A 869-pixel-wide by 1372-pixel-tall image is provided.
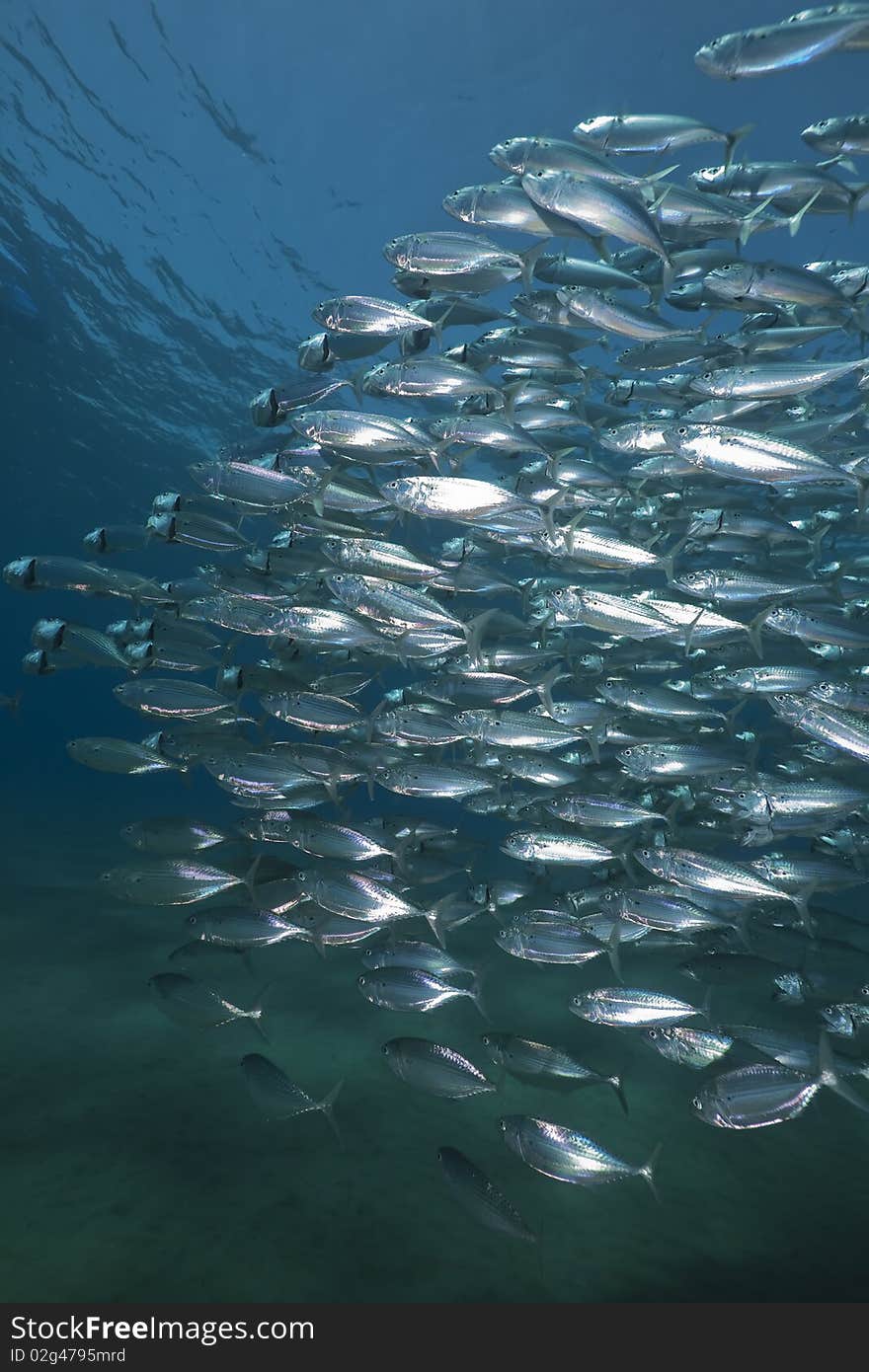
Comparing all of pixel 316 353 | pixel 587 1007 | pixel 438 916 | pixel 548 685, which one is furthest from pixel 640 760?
pixel 316 353

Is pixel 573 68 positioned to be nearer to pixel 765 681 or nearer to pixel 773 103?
pixel 773 103

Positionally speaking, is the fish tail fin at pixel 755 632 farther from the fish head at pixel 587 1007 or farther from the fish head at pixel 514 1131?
the fish head at pixel 514 1131

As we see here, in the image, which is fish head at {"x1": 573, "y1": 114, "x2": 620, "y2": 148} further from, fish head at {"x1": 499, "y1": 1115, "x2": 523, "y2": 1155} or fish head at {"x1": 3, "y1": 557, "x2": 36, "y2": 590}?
fish head at {"x1": 499, "y1": 1115, "x2": 523, "y2": 1155}

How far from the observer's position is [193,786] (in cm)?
1176

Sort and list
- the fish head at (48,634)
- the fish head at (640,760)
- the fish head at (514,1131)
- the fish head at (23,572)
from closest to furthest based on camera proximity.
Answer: the fish head at (514,1131), the fish head at (640,760), the fish head at (23,572), the fish head at (48,634)

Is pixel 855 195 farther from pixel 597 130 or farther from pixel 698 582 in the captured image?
pixel 698 582

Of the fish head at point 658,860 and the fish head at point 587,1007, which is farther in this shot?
the fish head at point 658,860

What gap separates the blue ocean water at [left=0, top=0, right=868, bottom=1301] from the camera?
3.88 m

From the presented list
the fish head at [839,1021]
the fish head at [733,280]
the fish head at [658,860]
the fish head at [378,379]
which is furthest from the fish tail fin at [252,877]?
the fish head at [733,280]

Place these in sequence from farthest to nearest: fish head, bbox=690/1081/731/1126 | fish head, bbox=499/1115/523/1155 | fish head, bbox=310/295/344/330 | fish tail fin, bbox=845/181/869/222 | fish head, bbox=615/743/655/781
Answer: fish head, bbox=615/743/655/781
fish head, bbox=310/295/344/330
fish tail fin, bbox=845/181/869/222
fish head, bbox=690/1081/731/1126
fish head, bbox=499/1115/523/1155

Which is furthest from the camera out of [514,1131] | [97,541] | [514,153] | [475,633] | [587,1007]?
[97,541]

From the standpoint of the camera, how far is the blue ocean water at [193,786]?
3.88 m

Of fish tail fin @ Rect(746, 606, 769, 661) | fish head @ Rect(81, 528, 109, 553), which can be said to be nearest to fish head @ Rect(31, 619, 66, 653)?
fish head @ Rect(81, 528, 109, 553)

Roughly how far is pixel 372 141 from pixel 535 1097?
1638 cm
